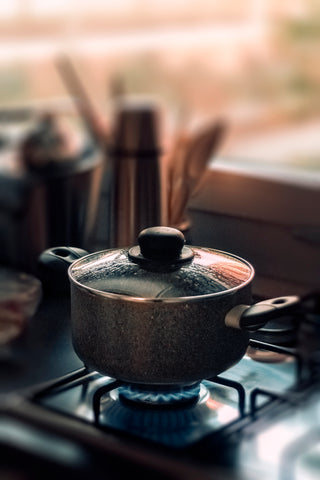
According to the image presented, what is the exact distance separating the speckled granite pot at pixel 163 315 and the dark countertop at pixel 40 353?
0.29ft

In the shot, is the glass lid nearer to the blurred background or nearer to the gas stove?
the gas stove

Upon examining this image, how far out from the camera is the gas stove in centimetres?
56

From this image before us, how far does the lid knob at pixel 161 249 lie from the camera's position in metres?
0.68

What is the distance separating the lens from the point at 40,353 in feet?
2.66

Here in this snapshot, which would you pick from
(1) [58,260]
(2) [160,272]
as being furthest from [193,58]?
(2) [160,272]

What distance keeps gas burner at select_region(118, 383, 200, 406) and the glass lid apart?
10 cm

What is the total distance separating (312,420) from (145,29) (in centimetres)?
96

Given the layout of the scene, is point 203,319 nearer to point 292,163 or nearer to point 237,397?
point 237,397

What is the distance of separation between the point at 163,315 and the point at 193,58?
3.21 ft

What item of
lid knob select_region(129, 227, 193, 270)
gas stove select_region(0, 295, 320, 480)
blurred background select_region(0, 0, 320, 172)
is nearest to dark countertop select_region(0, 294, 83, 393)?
gas stove select_region(0, 295, 320, 480)

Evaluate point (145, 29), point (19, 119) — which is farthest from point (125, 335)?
point (145, 29)

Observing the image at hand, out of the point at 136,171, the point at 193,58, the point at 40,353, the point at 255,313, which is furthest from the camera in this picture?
the point at 193,58

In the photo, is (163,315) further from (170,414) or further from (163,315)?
(170,414)

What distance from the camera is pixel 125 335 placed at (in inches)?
25.3
